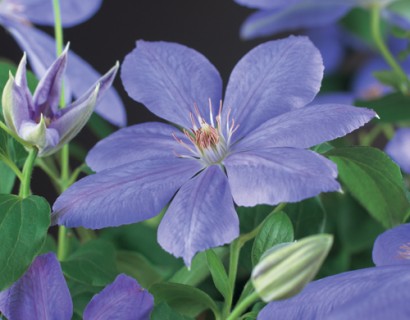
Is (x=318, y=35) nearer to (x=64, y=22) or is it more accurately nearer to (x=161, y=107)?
(x=64, y=22)

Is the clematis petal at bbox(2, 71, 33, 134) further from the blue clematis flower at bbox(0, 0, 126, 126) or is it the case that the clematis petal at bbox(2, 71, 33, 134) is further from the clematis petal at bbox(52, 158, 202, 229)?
the blue clematis flower at bbox(0, 0, 126, 126)

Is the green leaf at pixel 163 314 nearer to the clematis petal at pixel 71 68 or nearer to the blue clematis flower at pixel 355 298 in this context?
the blue clematis flower at pixel 355 298

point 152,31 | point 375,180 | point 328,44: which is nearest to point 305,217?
point 375,180

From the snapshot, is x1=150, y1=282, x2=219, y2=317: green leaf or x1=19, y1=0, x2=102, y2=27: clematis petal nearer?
x1=150, y1=282, x2=219, y2=317: green leaf

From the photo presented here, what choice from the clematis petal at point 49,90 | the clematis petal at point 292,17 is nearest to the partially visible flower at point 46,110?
the clematis petal at point 49,90

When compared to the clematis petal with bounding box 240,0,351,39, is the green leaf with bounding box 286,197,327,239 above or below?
below

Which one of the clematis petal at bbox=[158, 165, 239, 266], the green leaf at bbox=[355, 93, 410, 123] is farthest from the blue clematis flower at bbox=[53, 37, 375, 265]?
the green leaf at bbox=[355, 93, 410, 123]

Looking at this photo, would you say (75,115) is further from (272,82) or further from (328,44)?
(328,44)
